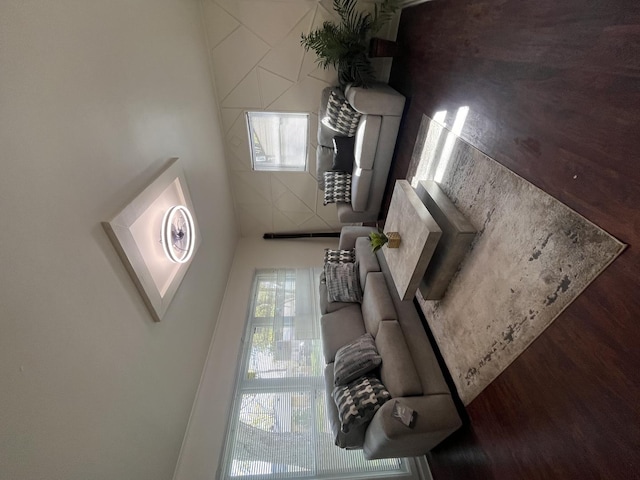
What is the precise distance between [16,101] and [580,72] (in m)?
2.01

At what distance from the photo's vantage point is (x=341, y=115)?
2822mm

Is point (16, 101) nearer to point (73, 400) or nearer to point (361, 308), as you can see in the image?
point (73, 400)

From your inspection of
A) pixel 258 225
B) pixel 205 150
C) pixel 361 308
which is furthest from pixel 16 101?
pixel 258 225

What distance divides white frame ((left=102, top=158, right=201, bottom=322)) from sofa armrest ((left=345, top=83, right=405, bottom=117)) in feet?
5.25

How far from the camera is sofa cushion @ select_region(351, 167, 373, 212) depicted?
2914 millimetres

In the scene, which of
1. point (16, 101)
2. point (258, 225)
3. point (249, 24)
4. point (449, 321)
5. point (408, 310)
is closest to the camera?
point (16, 101)

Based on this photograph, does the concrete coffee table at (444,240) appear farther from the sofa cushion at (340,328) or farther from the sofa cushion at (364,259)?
the sofa cushion at (340,328)

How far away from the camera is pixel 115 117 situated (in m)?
1.48

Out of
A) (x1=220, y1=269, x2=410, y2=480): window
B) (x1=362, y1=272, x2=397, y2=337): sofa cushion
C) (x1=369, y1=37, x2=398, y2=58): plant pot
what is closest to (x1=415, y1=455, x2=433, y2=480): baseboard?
(x1=220, y1=269, x2=410, y2=480): window

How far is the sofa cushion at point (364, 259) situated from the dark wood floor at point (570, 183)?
4.48 feet

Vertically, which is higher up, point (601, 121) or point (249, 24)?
point (249, 24)

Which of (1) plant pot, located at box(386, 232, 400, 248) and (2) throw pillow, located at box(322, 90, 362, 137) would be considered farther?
(2) throw pillow, located at box(322, 90, 362, 137)

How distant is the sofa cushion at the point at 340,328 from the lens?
2555mm

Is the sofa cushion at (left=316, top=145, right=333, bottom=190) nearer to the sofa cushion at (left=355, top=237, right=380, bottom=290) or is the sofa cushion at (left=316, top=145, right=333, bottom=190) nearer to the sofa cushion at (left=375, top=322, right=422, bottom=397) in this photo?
the sofa cushion at (left=355, top=237, right=380, bottom=290)
